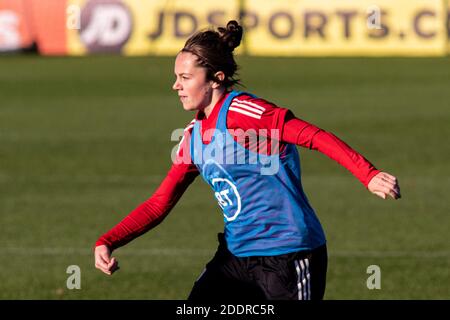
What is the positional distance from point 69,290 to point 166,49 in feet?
95.4

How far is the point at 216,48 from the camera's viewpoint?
6664mm

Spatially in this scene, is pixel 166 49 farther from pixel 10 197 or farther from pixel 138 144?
pixel 10 197

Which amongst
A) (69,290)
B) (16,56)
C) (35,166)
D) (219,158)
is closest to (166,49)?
(16,56)

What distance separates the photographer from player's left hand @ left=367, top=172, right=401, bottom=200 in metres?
5.88

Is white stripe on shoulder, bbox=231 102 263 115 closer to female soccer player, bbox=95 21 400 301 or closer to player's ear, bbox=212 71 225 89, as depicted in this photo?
female soccer player, bbox=95 21 400 301

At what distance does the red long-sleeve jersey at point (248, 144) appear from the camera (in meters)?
6.16

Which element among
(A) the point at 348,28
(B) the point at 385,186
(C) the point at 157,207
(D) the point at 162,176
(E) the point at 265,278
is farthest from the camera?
(A) the point at 348,28

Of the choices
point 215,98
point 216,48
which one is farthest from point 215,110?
point 216,48

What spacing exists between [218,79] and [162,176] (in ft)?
34.6

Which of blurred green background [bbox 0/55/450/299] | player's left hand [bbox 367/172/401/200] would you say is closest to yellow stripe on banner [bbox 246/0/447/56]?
blurred green background [bbox 0/55/450/299]

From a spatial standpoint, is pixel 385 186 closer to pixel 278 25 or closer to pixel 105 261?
pixel 105 261

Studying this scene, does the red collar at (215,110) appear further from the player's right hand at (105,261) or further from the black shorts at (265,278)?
the player's right hand at (105,261)

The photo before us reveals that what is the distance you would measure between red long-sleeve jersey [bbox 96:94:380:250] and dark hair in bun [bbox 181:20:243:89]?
0.15 m
